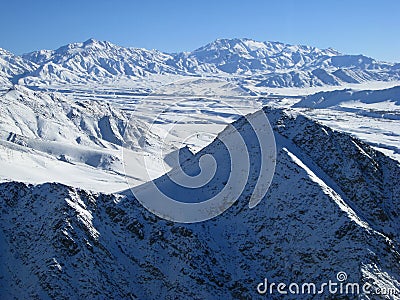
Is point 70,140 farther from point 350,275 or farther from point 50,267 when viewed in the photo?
point 350,275

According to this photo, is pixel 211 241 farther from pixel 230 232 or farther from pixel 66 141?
pixel 66 141

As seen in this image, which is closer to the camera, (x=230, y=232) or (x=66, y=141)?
(x=230, y=232)

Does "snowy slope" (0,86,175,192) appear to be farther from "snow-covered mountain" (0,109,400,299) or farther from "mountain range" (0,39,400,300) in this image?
"snow-covered mountain" (0,109,400,299)

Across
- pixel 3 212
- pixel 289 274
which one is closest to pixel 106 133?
pixel 3 212

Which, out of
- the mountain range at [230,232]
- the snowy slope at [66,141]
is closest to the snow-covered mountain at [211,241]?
the mountain range at [230,232]

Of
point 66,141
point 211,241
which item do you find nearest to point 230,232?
point 211,241

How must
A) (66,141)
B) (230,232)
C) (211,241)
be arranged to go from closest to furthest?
(211,241), (230,232), (66,141)

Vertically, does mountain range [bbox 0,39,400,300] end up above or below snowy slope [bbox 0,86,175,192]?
below

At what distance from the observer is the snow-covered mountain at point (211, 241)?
27656mm

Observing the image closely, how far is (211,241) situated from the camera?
3105 centimetres

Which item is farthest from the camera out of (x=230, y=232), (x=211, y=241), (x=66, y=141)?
(x=66, y=141)

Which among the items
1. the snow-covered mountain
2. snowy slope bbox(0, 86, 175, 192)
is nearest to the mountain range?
the snow-covered mountain

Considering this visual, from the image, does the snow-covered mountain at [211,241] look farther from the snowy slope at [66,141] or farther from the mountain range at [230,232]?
the snowy slope at [66,141]

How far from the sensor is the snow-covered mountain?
2766 cm
